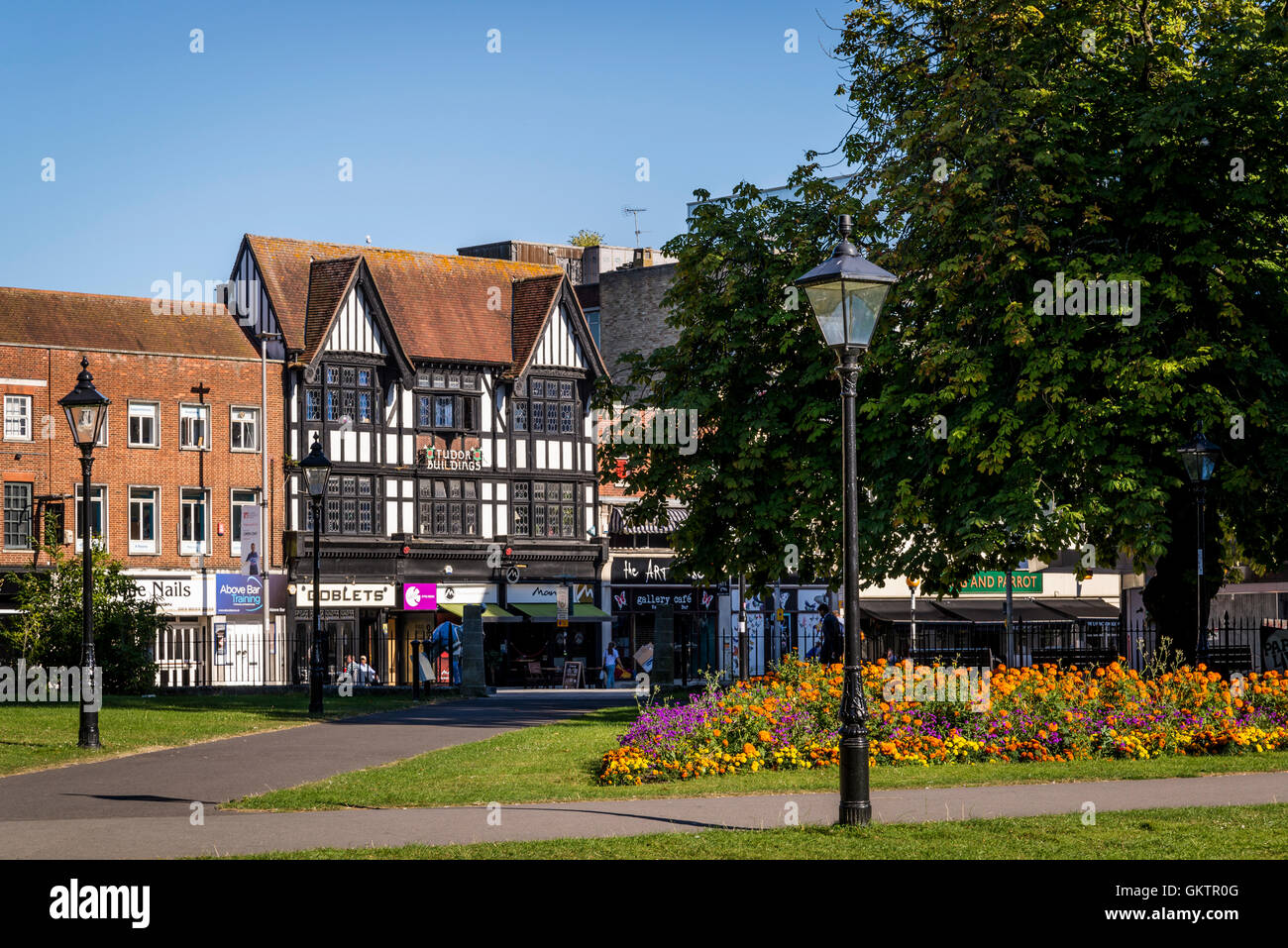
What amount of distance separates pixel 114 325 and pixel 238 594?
9.97 metres

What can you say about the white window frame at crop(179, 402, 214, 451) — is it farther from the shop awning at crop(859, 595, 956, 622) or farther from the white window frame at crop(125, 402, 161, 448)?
the shop awning at crop(859, 595, 956, 622)

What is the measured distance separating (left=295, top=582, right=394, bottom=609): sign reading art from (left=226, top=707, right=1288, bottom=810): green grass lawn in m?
39.7

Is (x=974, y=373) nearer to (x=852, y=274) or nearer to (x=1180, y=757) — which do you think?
(x=1180, y=757)

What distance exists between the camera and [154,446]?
184ft

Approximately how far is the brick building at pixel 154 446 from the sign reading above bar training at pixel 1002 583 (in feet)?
82.6

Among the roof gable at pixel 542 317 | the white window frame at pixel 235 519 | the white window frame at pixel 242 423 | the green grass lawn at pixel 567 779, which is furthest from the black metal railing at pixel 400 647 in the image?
the green grass lawn at pixel 567 779

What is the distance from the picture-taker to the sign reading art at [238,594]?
187 ft

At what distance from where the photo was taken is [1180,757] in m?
19.0

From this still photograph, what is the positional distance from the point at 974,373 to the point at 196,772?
12751mm

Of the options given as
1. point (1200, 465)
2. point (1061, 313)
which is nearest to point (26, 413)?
point (1061, 313)

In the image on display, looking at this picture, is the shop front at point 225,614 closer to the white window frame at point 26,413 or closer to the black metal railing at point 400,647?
the black metal railing at point 400,647

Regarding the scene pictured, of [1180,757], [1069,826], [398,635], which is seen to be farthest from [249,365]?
[1069,826]

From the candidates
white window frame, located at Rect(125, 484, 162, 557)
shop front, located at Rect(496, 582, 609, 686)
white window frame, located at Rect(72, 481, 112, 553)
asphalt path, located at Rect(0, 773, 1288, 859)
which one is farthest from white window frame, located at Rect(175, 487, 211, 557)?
asphalt path, located at Rect(0, 773, 1288, 859)

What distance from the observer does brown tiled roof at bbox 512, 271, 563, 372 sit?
6444 cm
